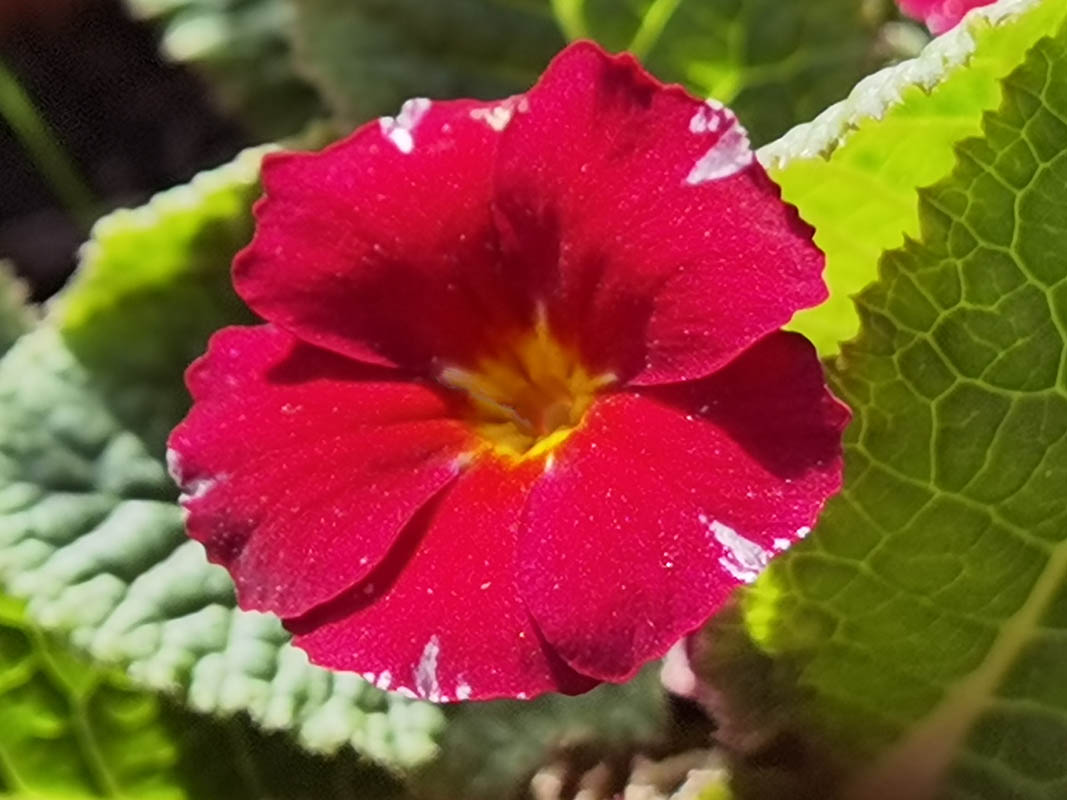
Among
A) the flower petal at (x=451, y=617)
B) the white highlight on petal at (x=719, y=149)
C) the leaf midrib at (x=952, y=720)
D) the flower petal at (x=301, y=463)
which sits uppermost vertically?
the white highlight on petal at (x=719, y=149)

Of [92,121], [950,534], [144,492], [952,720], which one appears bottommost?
[952,720]

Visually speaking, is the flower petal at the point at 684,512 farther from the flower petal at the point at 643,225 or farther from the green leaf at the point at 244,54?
the green leaf at the point at 244,54

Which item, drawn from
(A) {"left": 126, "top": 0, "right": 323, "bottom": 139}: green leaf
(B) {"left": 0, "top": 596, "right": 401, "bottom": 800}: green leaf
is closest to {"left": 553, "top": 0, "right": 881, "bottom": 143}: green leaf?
(A) {"left": 126, "top": 0, "right": 323, "bottom": 139}: green leaf

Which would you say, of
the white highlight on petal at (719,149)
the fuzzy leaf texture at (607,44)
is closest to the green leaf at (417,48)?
the fuzzy leaf texture at (607,44)

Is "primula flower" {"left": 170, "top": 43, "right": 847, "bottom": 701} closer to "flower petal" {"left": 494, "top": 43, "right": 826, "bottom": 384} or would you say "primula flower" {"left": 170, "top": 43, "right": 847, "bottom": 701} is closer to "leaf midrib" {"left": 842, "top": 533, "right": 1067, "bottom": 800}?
"flower petal" {"left": 494, "top": 43, "right": 826, "bottom": 384}

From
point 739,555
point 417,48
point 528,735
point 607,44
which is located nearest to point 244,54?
point 417,48

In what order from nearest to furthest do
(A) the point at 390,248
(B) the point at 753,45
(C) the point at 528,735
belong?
(A) the point at 390,248, (C) the point at 528,735, (B) the point at 753,45

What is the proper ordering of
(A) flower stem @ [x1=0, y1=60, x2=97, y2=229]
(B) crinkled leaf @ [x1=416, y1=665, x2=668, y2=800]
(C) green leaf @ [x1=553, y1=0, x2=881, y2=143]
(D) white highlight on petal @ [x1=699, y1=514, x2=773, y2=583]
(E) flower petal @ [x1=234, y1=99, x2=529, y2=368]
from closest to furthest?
(D) white highlight on petal @ [x1=699, y1=514, x2=773, y2=583] < (E) flower petal @ [x1=234, y1=99, x2=529, y2=368] < (B) crinkled leaf @ [x1=416, y1=665, x2=668, y2=800] < (C) green leaf @ [x1=553, y1=0, x2=881, y2=143] < (A) flower stem @ [x1=0, y1=60, x2=97, y2=229]

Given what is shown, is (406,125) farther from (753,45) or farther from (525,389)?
(753,45)
